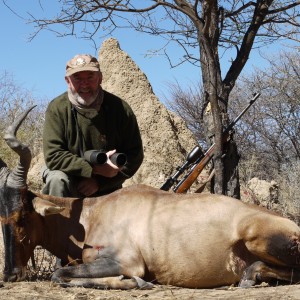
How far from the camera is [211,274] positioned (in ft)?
18.6

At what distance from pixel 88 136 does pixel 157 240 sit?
1544 mm

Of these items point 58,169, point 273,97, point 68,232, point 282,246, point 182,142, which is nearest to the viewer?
point 282,246

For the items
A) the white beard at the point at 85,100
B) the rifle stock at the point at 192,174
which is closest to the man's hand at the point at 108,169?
the white beard at the point at 85,100

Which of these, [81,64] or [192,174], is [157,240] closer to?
[81,64]

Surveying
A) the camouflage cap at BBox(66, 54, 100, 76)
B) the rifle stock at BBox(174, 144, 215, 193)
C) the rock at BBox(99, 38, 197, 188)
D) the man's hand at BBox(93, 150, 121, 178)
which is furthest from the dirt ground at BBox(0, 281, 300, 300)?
the rock at BBox(99, 38, 197, 188)

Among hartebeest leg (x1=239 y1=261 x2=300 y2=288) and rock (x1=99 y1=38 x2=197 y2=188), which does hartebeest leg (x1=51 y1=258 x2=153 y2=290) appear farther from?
rock (x1=99 y1=38 x2=197 y2=188)

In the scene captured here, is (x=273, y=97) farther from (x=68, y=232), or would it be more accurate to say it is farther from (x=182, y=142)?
(x=68, y=232)

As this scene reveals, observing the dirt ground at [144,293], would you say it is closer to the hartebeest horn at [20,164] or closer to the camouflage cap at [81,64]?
the hartebeest horn at [20,164]

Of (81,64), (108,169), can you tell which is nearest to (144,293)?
(108,169)

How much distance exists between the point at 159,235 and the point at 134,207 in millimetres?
328

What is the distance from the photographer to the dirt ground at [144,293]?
16.3 feet

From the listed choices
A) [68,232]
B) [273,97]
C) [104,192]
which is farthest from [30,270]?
[273,97]

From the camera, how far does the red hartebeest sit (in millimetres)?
5562

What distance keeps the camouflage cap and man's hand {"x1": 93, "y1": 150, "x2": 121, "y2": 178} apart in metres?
0.85
